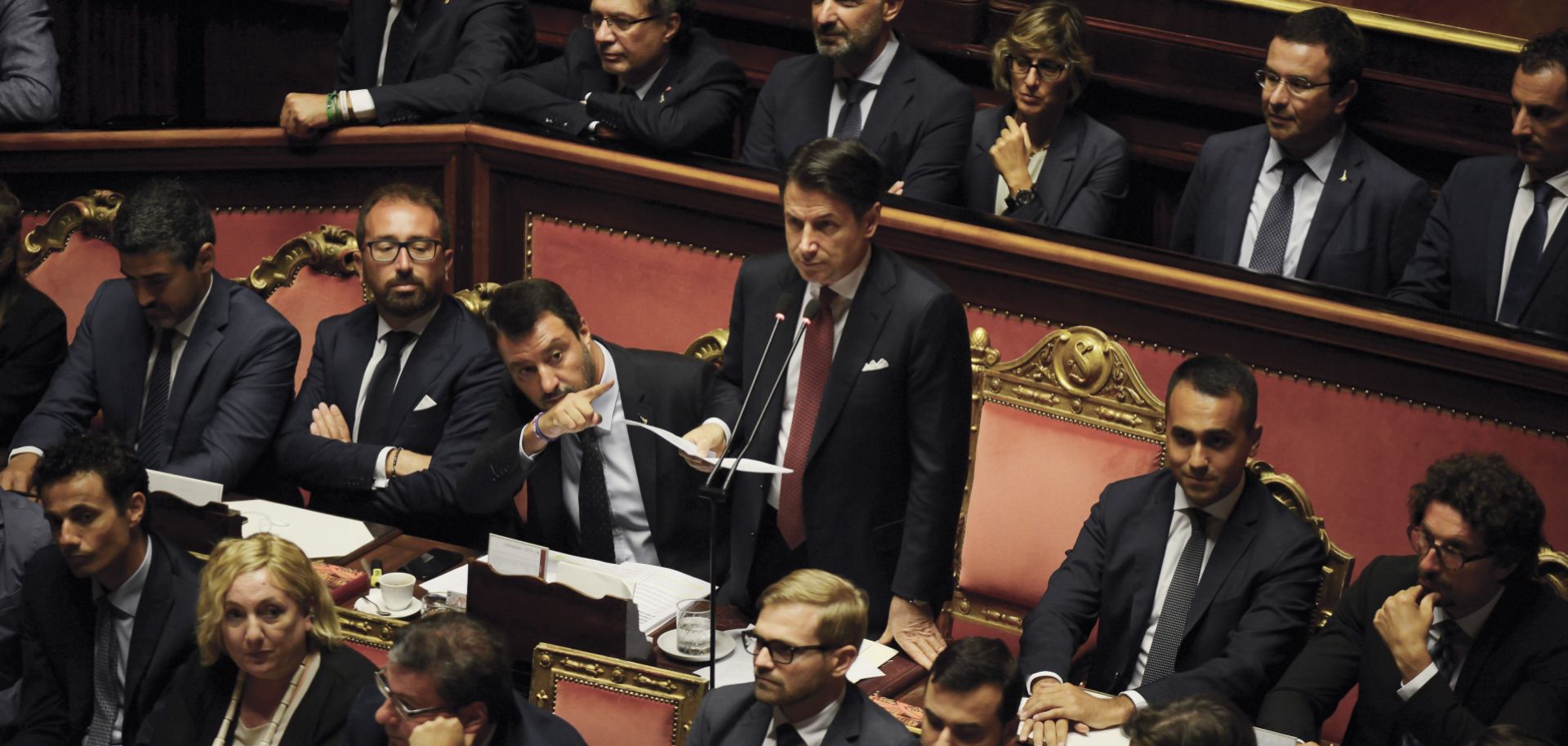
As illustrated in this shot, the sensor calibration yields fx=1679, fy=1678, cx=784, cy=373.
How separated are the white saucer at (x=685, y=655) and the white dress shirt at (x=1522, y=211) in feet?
4.56

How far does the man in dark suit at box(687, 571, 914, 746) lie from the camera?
1.99 meters

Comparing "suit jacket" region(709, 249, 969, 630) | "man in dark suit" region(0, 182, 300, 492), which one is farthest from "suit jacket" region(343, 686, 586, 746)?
"man in dark suit" region(0, 182, 300, 492)

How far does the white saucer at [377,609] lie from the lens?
2395 millimetres

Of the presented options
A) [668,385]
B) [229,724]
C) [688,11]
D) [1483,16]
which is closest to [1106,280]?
[668,385]

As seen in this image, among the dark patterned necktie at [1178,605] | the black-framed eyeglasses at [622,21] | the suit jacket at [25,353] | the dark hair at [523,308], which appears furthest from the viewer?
the black-framed eyeglasses at [622,21]

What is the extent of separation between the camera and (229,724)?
7.50ft

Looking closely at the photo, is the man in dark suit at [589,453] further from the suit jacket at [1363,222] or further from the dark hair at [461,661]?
the suit jacket at [1363,222]

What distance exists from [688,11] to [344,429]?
3.48 ft

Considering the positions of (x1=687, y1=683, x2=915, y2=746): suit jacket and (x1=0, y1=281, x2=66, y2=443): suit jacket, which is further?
(x1=0, y1=281, x2=66, y2=443): suit jacket

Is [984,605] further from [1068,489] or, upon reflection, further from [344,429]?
[344,429]

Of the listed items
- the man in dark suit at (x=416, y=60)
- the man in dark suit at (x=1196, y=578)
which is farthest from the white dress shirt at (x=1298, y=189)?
the man in dark suit at (x=416, y=60)

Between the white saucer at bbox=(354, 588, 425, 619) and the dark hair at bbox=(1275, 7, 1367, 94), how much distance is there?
1760 millimetres

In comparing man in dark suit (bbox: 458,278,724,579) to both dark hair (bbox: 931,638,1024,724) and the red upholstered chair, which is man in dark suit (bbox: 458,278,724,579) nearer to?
the red upholstered chair

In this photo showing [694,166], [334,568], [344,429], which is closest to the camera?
[334,568]
